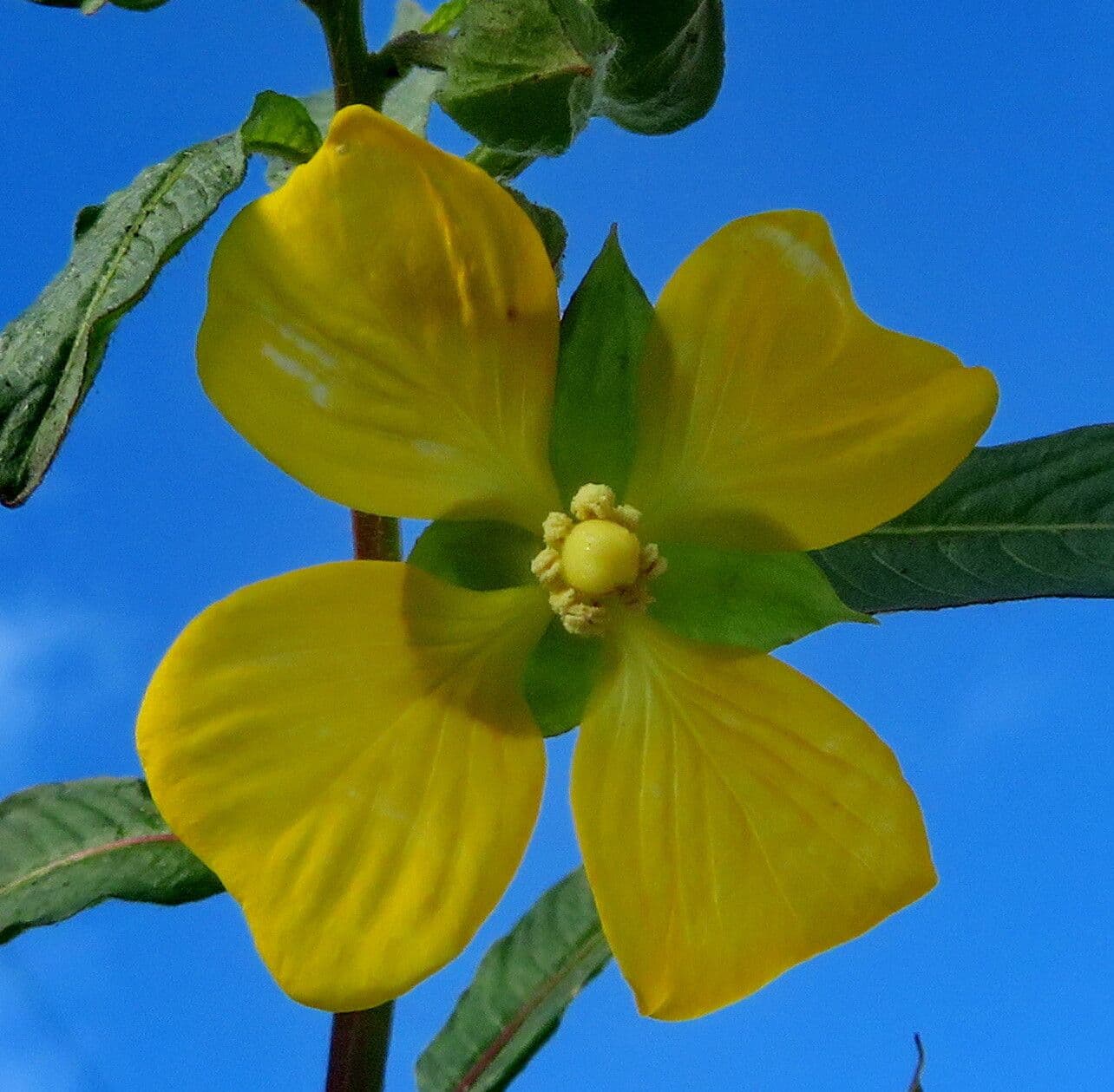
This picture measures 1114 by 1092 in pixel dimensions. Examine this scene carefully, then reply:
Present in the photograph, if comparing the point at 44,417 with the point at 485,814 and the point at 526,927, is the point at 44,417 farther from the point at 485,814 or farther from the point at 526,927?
the point at 526,927

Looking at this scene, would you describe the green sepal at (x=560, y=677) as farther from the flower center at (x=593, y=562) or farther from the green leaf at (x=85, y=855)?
the green leaf at (x=85, y=855)

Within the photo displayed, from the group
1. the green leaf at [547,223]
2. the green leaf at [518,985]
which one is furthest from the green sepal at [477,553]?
the green leaf at [518,985]

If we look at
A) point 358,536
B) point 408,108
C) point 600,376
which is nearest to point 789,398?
point 600,376

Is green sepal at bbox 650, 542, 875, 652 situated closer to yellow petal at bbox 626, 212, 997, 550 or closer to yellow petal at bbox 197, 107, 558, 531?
yellow petal at bbox 626, 212, 997, 550

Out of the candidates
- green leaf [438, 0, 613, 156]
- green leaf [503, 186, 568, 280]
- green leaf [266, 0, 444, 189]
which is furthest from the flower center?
green leaf [266, 0, 444, 189]

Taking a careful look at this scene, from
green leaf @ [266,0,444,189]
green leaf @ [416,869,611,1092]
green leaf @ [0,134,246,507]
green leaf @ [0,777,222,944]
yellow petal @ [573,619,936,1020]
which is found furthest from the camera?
green leaf @ [266,0,444,189]
